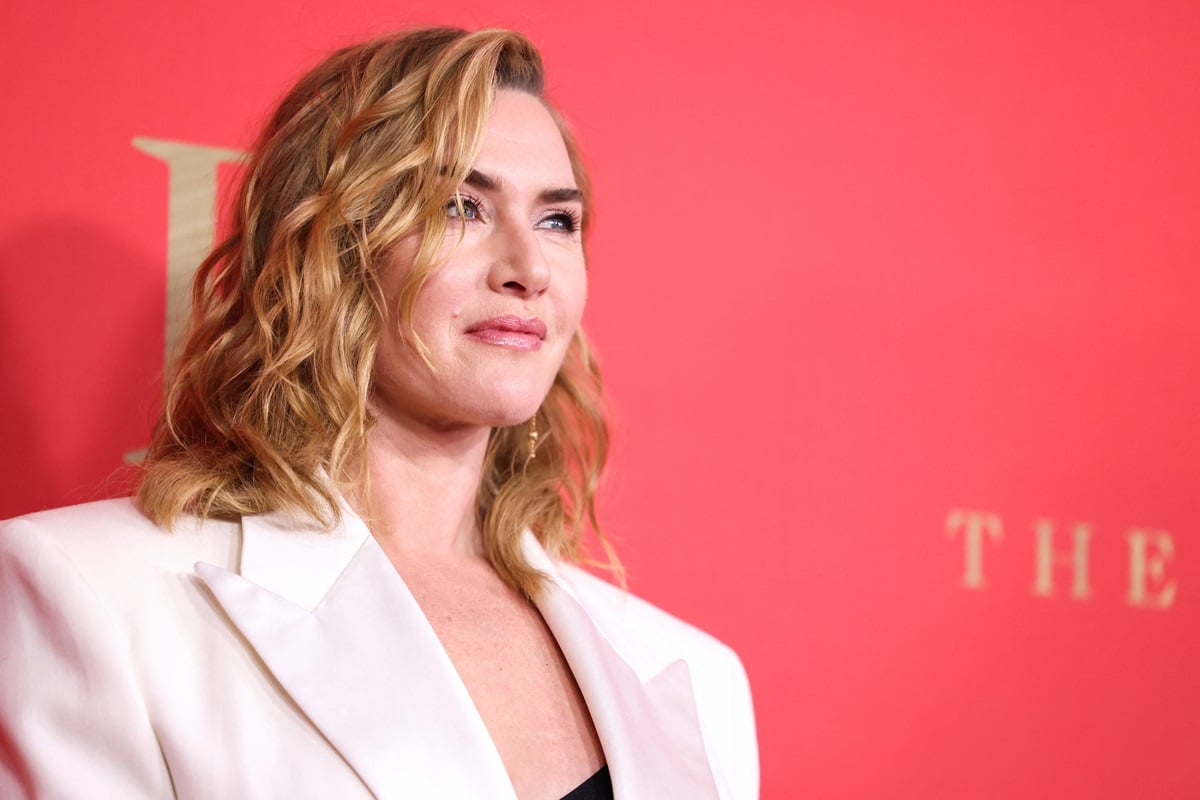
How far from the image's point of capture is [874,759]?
6.30 ft

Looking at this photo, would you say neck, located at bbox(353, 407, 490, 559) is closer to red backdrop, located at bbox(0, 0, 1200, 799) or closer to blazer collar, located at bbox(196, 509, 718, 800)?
blazer collar, located at bbox(196, 509, 718, 800)

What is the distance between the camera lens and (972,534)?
1.99 metres

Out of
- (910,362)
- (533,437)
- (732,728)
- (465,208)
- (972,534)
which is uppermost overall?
(465,208)

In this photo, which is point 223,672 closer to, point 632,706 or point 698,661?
point 632,706

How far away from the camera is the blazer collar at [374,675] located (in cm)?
121

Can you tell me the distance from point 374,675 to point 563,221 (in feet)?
1.95

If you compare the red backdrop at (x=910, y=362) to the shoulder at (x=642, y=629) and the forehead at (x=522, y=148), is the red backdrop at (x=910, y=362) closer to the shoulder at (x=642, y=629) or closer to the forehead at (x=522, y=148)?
the shoulder at (x=642, y=629)

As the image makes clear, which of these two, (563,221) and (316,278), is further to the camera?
(563,221)

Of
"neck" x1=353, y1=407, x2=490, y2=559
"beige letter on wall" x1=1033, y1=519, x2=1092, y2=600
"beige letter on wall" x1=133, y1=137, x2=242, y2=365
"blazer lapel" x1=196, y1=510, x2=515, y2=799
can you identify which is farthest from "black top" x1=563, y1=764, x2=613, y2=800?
"beige letter on wall" x1=1033, y1=519, x2=1092, y2=600

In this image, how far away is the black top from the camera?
1.35 m

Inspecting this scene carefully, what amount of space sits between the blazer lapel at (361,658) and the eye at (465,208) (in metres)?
Answer: 0.36

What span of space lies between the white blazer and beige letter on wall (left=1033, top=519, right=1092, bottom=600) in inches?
33.7

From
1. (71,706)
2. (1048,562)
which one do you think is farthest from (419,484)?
(1048,562)

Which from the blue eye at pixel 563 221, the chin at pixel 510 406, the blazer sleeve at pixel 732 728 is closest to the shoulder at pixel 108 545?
the chin at pixel 510 406
